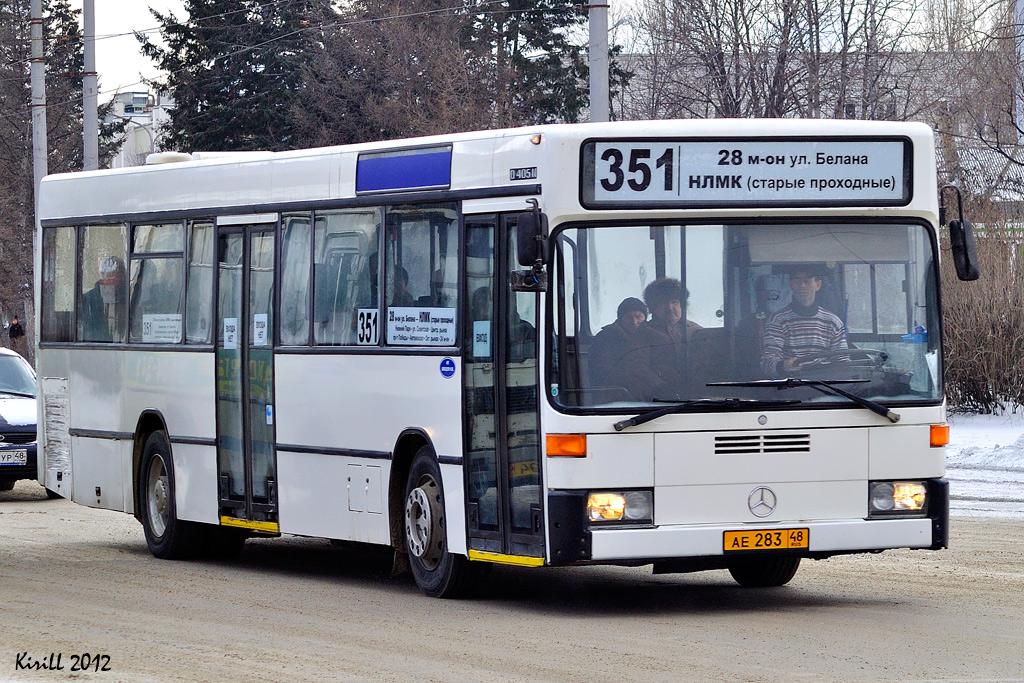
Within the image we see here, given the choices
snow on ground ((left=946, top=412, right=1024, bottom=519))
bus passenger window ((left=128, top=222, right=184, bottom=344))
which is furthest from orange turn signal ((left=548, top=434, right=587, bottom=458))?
snow on ground ((left=946, top=412, right=1024, bottom=519))

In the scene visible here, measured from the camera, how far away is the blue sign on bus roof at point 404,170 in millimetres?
10969

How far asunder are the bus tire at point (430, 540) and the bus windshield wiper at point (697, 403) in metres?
1.55

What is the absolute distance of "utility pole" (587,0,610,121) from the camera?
57.9 ft

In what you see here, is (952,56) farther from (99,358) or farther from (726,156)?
(726,156)

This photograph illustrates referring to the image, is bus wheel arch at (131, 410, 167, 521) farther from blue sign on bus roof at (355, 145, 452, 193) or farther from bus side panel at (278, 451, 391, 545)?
blue sign on bus roof at (355, 145, 452, 193)

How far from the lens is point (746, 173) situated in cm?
1011

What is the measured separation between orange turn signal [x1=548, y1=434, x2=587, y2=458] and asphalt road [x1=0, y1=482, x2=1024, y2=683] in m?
0.88

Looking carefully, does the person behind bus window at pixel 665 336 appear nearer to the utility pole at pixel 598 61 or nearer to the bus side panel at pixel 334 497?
the bus side panel at pixel 334 497

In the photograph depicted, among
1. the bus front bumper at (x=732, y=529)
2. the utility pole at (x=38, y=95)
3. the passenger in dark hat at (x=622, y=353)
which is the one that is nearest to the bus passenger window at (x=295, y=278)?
the passenger in dark hat at (x=622, y=353)

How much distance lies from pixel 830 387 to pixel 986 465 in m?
11.4

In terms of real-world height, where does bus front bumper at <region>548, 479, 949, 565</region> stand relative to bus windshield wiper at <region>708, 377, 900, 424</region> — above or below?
below

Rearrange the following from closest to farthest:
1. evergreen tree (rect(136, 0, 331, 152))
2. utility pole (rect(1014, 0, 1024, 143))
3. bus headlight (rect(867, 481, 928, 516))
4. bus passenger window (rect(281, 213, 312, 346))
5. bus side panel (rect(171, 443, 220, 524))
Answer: bus headlight (rect(867, 481, 928, 516)), bus passenger window (rect(281, 213, 312, 346)), bus side panel (rect(171, 443, 220, 524)), utility pole (rect(1014, 0, 1024, 143)), evergreen tree (rect(136, 0, 331, 152))

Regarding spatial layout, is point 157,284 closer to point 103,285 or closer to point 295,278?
point 103,285

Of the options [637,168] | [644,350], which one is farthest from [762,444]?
[637,168]
